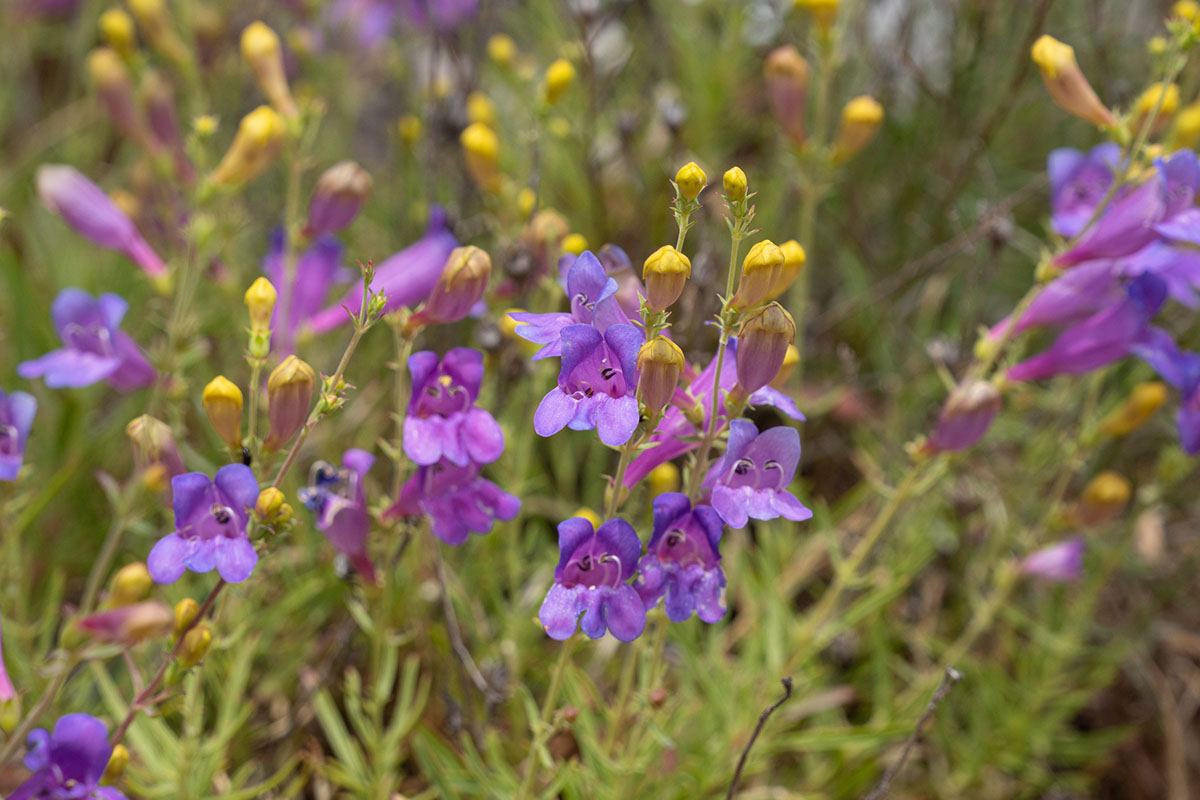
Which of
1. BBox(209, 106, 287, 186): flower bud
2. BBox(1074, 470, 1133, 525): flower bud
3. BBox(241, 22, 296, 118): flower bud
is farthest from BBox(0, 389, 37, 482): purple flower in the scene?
BBox(1074, 470, 1133, 525): flower bud

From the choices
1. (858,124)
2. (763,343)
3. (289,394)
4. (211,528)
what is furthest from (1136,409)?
(211,528)

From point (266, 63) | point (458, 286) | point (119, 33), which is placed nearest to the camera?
point (458, 286)

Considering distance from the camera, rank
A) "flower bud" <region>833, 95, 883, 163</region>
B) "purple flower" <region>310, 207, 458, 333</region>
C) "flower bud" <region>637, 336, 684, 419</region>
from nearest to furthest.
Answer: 1. "flower bud" <region>637, 336, 684, 419</region>
2. "purple flower" <region>310, 207, 458, 333</region>
3. "flower bud" <region>833, 95, 883, 163</region>

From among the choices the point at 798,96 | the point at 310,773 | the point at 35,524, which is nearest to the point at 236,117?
the point at 35,524

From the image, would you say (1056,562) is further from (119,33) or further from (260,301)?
(119,33)

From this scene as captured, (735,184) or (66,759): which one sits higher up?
(735,184)

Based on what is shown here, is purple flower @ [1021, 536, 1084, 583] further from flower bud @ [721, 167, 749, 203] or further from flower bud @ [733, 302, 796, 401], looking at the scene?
flower bud @ [721, 167, 749, 203]
